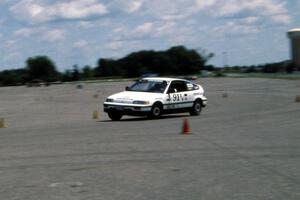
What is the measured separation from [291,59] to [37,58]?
66.6 meters

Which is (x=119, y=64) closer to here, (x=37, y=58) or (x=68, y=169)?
(x=37, y=58)

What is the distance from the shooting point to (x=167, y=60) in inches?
5266

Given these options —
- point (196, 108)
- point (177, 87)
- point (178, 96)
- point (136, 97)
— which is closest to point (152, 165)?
point (136, 97)

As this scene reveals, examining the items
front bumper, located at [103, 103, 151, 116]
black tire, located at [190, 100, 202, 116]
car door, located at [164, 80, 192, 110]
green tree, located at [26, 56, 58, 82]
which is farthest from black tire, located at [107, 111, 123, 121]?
green tree, located at [26, 56, 58, 82]

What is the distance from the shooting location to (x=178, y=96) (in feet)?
81.6

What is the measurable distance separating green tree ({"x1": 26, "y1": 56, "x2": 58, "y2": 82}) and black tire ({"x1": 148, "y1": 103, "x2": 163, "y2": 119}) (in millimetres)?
141085

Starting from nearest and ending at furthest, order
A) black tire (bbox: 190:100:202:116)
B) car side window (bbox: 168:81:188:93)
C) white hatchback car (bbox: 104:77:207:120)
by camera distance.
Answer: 1. white hatchback car (bbox: 104:77:207:120)
2. car side window (bbox: 168:81:188:93)
3. black tire (bbox: 190:100:202:116)

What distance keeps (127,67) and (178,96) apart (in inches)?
4477

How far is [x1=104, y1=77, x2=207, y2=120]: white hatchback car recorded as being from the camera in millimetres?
22969

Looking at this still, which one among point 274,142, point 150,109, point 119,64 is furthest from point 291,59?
point 274,142

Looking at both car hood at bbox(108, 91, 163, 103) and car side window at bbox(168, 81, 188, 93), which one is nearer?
car hood at bbox(108, 91, 163, 103)

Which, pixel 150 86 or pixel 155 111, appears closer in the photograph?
pixel 155 111

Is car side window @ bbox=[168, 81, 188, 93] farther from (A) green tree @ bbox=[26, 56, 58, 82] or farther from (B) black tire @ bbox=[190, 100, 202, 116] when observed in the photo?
(A) green tree @ bbox=[26, 56, 58, 82]

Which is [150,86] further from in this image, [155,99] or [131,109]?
[131,109]
